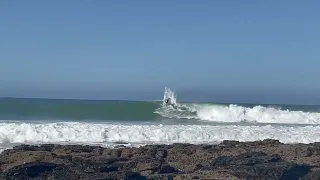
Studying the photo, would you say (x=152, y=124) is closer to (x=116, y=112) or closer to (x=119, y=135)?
(x=116, y=112)

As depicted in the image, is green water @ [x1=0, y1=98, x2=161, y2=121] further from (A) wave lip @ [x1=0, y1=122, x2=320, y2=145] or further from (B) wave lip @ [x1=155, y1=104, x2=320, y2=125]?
(A) wave lip @ [x1=0, y1=122, x2=320, y2=145]

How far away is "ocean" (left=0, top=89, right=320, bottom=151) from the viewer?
2188cm

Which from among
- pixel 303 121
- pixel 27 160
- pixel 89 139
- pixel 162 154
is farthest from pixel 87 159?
pixel 303 121

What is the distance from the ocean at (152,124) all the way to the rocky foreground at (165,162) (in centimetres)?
549

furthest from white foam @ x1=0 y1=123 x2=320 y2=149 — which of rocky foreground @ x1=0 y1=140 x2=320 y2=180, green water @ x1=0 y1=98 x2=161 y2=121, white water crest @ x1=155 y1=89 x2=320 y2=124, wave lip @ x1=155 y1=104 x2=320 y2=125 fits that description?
white water crest @ x1=155 y1=89 x2=320 y2=124

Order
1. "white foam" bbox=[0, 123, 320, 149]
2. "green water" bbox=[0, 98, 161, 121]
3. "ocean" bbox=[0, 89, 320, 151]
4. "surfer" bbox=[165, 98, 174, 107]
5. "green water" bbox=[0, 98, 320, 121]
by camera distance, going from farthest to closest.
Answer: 1. "surfer" bbox=[165, 98, 174, 107]
2. "green water" bbox=[0, 98, 320, 121]
3. "green water" bbox=[0, 98, 161, 121]
4. "ocean" bbox=[0, 89, 320, 151]
5. "white foam" bbox=[0, 123, 320, 149]

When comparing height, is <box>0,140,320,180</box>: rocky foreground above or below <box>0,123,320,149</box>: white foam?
below

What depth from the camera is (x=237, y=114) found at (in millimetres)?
44688

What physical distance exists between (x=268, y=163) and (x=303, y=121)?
31532 mm

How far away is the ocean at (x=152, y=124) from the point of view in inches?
861

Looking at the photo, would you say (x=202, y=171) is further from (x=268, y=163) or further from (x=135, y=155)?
(x=135, y=155)

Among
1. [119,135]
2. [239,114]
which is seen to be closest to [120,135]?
[119,135]

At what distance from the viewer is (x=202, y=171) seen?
1070 centimetres

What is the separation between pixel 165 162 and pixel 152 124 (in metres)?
21.3
